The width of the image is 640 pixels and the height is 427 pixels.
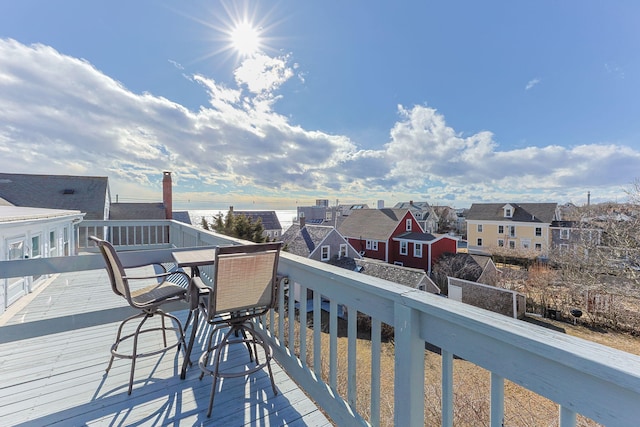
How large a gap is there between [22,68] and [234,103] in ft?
17.9

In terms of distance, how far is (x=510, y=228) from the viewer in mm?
24500

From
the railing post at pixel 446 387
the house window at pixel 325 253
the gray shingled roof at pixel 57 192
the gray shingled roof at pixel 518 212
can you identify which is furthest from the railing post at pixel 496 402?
the gray shingled roof at pixel 518 212

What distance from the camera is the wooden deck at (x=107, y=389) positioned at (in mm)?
1857

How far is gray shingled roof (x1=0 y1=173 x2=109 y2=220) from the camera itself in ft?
41.0

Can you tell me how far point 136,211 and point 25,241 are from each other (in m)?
14.0

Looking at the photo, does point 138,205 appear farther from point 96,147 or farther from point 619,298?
point 619,298

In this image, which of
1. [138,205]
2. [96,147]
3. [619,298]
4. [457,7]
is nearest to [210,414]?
[457,7]

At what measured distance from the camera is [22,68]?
714 centimetres

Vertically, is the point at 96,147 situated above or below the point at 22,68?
below

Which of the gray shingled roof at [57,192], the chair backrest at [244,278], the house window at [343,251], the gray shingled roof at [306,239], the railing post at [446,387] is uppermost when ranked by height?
the gray shingled roof at [57,192]

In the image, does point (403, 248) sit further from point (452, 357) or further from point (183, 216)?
point (452, 357)

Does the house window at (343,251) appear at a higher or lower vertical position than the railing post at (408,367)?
lower

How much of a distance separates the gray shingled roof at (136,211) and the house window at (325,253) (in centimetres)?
1000

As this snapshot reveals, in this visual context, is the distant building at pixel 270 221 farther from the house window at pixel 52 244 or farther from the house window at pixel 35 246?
the house window at pixel 35 246
